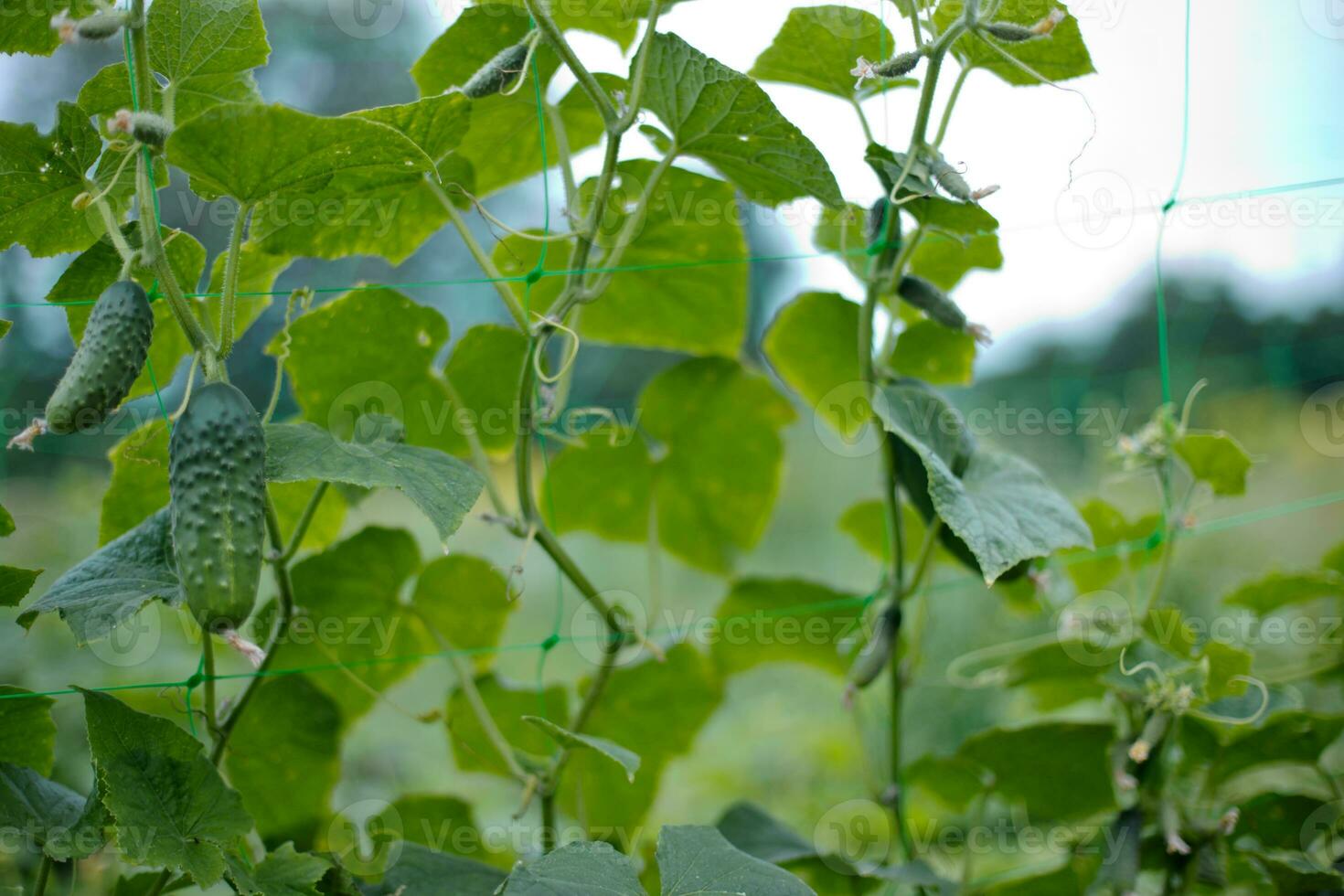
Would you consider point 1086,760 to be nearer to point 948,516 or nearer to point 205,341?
point 948,516

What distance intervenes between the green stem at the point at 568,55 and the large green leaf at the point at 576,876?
0.63 meters

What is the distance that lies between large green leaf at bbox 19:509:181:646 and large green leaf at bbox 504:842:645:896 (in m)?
0.35

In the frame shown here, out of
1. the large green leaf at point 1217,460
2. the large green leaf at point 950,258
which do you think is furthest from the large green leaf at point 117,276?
the large green leaf at point 1217,460

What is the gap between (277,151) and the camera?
758mm

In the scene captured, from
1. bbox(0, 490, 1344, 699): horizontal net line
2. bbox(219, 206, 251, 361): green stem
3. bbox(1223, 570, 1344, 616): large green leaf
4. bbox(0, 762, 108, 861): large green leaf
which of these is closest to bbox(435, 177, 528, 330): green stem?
bbox(219, 206, 251, 361): green stem

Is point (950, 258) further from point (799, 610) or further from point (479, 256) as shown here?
point (479, 256)

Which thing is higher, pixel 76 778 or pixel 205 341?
pixel 205 341

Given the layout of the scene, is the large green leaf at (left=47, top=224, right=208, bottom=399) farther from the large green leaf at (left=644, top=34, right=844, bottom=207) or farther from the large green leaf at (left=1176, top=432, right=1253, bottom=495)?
the large green leaf at (left=1176, top=432, right=1253, bottom=495)

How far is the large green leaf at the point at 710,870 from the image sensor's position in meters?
0.81

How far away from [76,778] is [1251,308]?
379cm

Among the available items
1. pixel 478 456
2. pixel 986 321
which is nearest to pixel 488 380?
pixel 478 456

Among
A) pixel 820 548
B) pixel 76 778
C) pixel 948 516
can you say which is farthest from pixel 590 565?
pixel 948 516

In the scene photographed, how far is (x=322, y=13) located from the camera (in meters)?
4.01

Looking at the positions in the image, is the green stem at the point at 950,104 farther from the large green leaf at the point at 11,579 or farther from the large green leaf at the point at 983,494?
the large green leaf at the point at 11,579
